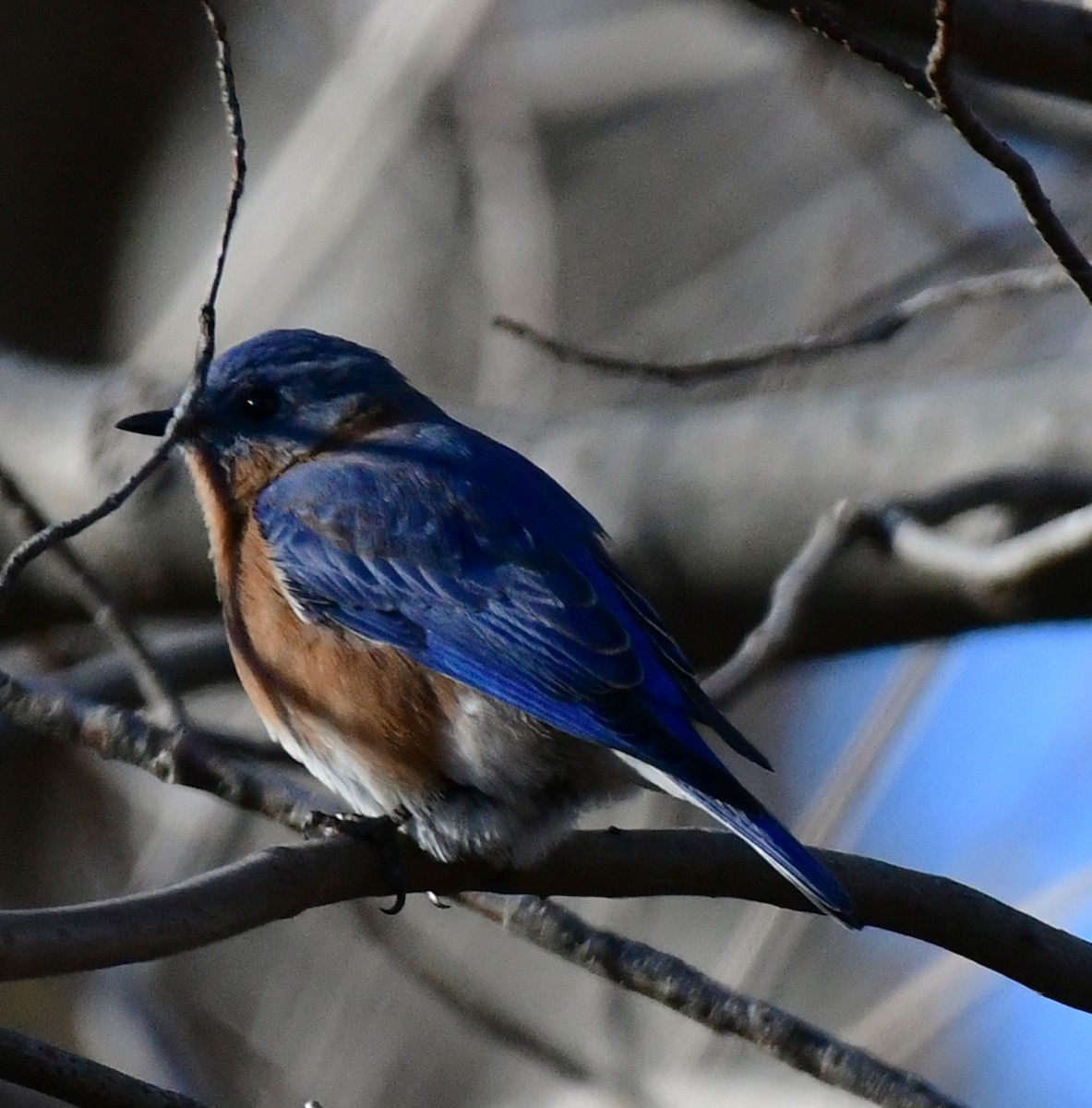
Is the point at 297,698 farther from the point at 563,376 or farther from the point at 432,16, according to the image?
the point at 563,376

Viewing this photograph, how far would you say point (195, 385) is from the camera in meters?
2.70

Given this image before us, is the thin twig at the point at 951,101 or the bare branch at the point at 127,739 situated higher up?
the thin twig at the point at 951,101

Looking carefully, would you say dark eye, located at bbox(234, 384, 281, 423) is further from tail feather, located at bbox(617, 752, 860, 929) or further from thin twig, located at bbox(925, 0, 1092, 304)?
thin twig, located at bbox(925, 0, 1092, 304)

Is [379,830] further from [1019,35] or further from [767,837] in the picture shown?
[1019,35]

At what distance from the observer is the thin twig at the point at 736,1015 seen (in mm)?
2635

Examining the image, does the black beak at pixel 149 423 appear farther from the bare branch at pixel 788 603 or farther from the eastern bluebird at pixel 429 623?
the bare branch at pixel 788 603

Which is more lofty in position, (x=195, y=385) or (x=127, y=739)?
(x=195, y=385)

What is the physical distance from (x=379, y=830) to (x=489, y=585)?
0.61 metres

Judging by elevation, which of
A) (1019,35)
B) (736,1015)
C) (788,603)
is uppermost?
(1019,35)

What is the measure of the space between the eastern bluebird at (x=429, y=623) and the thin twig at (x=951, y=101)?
0.92 meters

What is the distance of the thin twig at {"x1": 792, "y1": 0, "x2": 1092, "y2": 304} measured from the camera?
7.55ft

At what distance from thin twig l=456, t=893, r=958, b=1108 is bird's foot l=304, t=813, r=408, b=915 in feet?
0.98

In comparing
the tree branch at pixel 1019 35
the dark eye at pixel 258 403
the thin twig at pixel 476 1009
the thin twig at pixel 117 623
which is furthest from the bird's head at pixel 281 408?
the tree branch at pixel 1019 35

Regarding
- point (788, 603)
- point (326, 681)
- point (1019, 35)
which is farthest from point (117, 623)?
point (1019, 35)
